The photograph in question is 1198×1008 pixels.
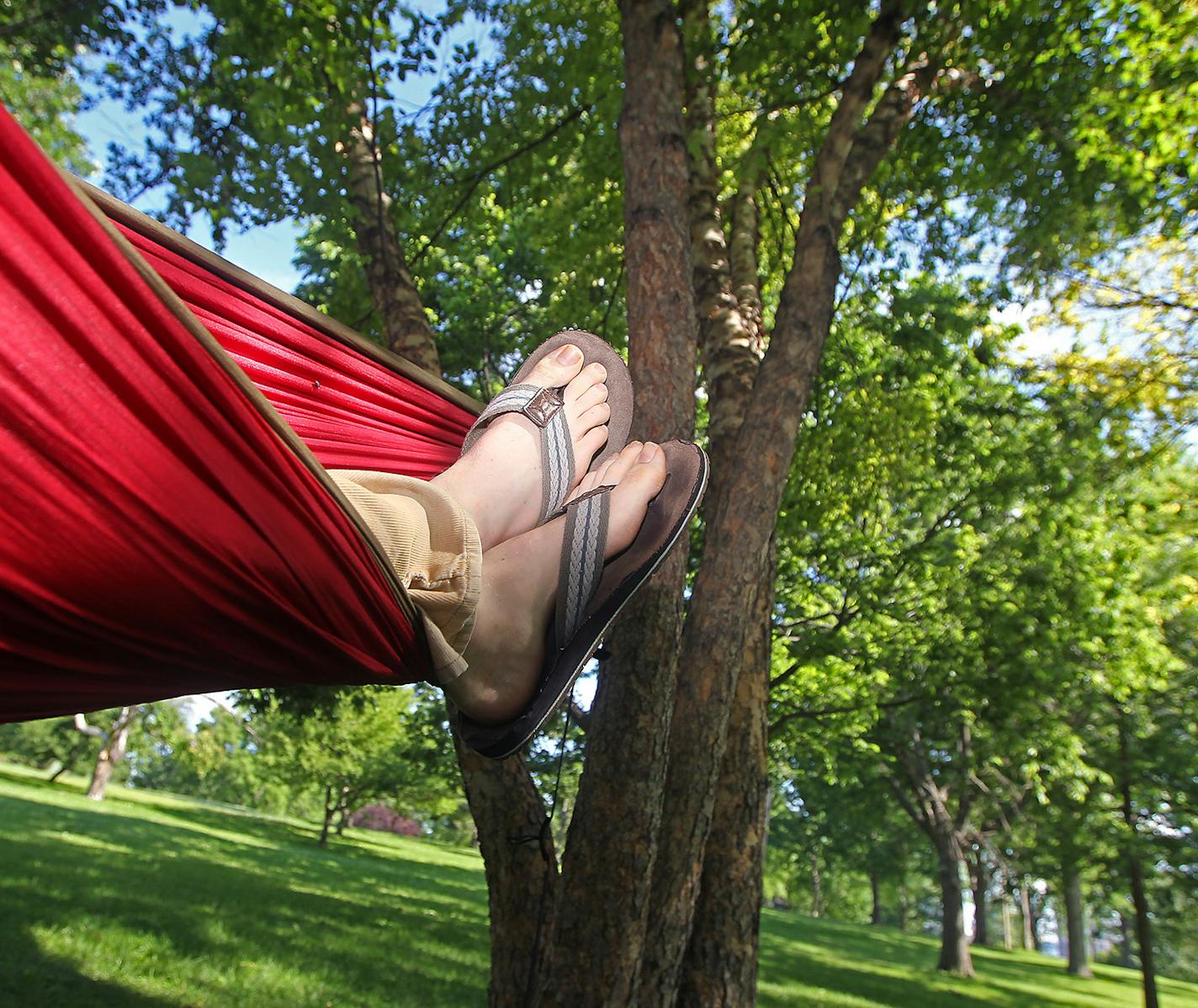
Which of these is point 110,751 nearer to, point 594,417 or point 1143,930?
point 1143,930

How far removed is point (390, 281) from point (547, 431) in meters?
2.08

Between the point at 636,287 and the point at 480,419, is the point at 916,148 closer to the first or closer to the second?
the point at 636,287

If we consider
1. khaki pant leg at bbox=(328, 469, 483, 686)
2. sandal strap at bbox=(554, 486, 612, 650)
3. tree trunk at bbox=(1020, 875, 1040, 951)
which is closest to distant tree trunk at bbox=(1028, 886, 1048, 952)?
tree trunk at bbox=(1020, 875, 1040, 951)

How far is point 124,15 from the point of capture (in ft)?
15.7

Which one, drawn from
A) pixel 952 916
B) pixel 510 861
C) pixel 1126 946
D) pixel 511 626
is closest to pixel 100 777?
pixel 952 916

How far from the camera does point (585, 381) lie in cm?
186

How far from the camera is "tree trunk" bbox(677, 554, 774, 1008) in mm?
2473

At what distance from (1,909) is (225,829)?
1297cm

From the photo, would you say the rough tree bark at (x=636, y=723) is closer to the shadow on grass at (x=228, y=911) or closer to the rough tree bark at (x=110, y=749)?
the shadow on grass at (x=228, y=911)

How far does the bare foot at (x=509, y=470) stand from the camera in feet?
4.91

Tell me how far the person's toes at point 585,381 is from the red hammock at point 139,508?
704 millimetres

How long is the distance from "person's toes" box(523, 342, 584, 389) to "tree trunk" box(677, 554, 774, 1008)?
1.06 metres

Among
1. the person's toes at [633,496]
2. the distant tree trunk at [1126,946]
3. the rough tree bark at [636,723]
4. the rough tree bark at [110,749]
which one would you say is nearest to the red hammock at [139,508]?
the person's toes at [633,496]

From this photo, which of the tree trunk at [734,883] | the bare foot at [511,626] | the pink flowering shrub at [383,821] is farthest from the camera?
the pink flowering shrub at [383,821]
